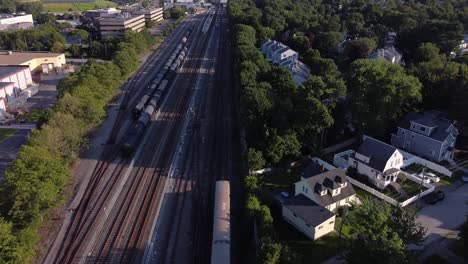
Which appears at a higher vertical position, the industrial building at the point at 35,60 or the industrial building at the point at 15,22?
the industrial building at the point at 15,22

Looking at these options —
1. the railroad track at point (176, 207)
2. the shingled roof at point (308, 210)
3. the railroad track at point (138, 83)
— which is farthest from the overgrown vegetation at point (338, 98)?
the railroad track at point (138, 83)

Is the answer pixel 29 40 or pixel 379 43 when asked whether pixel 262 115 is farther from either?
pixel 29 40

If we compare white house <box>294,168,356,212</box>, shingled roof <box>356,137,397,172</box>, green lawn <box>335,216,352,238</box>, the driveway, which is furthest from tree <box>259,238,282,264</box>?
shingled roof <box>356,137,397,172</box>

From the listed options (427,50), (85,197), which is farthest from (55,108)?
(427,50)

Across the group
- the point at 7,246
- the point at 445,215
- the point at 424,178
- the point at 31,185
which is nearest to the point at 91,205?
the point at 31,185

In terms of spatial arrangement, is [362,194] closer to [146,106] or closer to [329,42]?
[146,106]

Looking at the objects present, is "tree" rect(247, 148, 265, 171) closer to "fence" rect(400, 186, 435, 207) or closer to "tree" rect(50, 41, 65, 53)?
"fence" rect(400, 186, 435, 207)

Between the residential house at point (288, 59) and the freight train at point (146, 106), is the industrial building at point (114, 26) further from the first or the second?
the residential house at point (288, 59)
